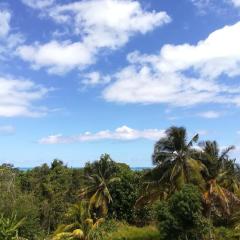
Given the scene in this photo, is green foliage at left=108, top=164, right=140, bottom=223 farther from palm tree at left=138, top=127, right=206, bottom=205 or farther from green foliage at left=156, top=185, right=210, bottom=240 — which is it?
green foliage at left=156, top=185, right=210, bottom=240

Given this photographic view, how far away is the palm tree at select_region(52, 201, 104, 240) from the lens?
47.6 meters

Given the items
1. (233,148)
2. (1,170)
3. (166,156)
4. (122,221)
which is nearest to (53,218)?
(122,221)

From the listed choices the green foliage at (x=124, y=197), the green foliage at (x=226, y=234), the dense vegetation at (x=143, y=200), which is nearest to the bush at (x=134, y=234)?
the dense vegetation at (x=143, y=200)

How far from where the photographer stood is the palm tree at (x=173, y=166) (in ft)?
154

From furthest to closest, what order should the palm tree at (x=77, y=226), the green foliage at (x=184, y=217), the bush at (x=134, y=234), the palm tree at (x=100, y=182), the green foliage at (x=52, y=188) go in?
the green foliage at (x=52, y=188) → the palm tree at (x=100, y=182) → the bush at (x=134, y=234) → the palm tree at (x=77, y=226) → the green foliage at (x=184, y=217)

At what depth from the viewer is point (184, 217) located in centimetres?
4238

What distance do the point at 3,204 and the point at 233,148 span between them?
21448 millimetres

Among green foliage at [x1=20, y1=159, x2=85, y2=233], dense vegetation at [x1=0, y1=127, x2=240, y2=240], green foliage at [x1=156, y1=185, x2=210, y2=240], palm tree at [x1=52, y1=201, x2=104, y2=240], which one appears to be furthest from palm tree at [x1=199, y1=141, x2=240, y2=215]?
green foliage at [x1=20, y1=159, x2=85, y2=233]

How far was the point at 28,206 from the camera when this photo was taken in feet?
149

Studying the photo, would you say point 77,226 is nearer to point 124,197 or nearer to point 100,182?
point 124,197

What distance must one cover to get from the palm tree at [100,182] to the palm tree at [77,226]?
23.1ft

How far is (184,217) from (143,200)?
8.93 meters

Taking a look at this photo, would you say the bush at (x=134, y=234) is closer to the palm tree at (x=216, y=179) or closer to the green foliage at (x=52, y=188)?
the palm tree at (x=216, y=179)

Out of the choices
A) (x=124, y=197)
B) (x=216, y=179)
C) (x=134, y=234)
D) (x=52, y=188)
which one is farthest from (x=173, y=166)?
(x=52, y=188)
